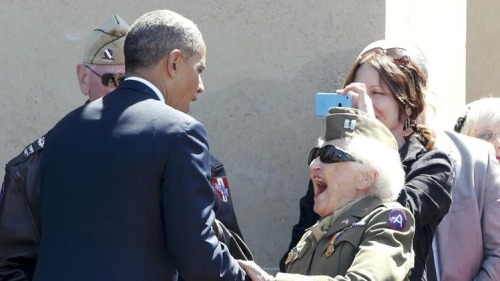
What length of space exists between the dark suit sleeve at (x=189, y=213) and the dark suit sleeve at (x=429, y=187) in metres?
0.93

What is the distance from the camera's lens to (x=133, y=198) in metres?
3.03

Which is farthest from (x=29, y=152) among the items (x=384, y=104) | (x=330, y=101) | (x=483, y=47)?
(x=483, y=47)

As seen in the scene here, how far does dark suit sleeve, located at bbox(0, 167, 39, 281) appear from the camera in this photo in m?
3.45

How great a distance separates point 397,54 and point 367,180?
0.88m

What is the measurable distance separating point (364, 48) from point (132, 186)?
1864mm

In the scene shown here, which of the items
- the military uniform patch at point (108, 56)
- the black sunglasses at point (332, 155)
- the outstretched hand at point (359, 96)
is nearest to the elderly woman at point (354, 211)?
the black sunglasses at point (332, 155)

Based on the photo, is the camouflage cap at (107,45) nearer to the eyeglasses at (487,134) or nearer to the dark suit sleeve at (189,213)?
the dark suit sleeve at (189,213)

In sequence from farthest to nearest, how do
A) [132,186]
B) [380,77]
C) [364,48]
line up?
[364,48], [380,77], [132,186]

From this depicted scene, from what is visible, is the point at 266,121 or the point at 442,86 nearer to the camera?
the point at 266,121

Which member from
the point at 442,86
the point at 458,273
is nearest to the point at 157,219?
the point at 458,273

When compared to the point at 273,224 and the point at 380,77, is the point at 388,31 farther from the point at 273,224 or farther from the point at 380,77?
the point at 273,224

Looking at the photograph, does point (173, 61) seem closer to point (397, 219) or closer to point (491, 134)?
point (397, 219)

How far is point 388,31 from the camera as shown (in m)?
4.76

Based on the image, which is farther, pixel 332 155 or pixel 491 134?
pixel 491 134
